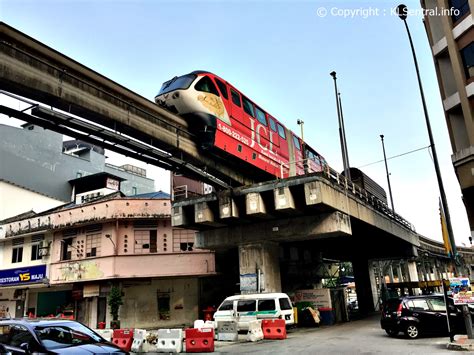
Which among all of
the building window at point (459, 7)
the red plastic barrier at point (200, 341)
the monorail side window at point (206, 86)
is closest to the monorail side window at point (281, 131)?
the monorail side window at point (206, 86)

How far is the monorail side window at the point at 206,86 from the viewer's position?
18000mm

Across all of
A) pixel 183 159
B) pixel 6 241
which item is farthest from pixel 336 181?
pixel 6 241

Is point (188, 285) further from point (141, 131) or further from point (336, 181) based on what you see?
point (141, 131)

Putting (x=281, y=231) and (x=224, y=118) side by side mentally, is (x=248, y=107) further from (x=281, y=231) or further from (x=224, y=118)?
(x=281, y=231)

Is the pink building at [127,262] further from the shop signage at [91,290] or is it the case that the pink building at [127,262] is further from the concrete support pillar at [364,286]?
the concrete support pillar at [364,286]

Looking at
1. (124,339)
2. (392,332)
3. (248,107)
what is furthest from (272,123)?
(124,339)

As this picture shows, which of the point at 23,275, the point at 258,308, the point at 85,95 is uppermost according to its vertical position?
the point at 85,95

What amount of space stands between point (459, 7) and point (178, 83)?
1616 cm

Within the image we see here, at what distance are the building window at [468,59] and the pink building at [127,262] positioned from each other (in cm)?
1871

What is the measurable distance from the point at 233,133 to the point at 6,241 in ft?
82.9

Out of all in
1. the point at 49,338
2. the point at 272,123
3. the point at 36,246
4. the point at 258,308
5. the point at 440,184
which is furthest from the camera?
the point at 36,246

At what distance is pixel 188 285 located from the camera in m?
29.5

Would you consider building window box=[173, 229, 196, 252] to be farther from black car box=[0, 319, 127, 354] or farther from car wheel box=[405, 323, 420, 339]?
black car box=[0, 319, 127, 354]

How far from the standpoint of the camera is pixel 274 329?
706 inches
